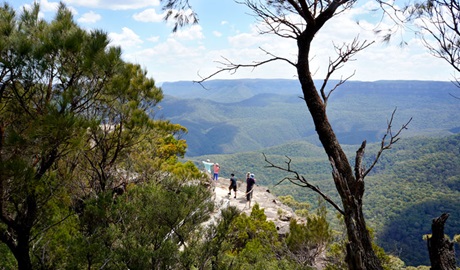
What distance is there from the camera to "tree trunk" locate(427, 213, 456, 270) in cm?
191

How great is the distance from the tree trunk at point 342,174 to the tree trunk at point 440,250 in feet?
1.01

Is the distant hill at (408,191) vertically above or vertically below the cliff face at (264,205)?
below

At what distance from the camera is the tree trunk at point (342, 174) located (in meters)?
2.00

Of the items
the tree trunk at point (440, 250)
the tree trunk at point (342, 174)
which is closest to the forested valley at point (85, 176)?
the tree trunk at point (342, 174)

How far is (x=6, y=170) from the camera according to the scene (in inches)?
101

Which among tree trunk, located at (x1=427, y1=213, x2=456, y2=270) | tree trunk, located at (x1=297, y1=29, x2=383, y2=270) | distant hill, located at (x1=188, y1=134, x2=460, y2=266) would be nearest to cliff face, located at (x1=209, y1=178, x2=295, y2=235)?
distant hill, located at (x1=188, y1=134, x2=460, y2=266)

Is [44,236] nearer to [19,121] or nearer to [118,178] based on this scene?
[19,121]

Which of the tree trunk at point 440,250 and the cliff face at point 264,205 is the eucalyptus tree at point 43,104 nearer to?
the tree trunk at point 440,250

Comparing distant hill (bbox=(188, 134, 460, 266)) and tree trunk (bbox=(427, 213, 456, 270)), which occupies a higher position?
tree trunk (bbox=(427, 213, 456, 270))

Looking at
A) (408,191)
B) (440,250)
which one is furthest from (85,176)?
(408,191)

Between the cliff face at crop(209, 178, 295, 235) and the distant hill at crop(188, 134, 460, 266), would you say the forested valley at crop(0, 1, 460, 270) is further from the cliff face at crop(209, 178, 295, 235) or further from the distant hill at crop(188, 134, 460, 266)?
the distant hill at crop(188, 134, 460, 266)

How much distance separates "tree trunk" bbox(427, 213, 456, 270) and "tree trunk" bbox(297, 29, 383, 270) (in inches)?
12.2

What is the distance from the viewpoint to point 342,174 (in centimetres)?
234

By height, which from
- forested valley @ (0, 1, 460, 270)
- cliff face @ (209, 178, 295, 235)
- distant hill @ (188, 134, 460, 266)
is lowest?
distant hill @ (188, 134, 460, 266)
